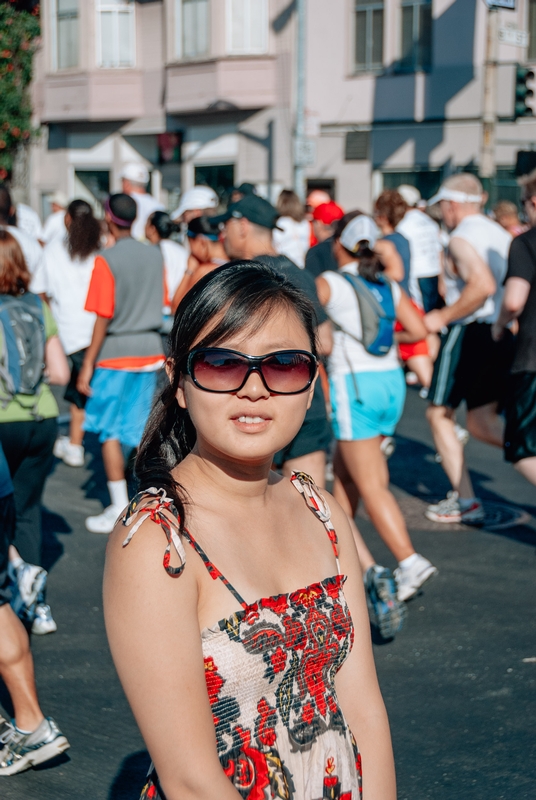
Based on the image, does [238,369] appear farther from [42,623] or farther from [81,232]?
[81,232]

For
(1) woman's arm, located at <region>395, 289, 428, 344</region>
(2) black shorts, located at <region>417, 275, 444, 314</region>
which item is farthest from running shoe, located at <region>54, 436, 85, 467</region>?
(2) black shorts, located at <region>417, 275, 444, 314</region>

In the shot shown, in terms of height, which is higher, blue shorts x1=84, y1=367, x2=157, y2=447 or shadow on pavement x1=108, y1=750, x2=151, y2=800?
blue shorts x1=84, y1=367, x2=157, y2=447

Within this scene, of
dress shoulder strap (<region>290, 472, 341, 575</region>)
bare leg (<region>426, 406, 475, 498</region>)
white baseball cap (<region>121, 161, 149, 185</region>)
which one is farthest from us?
white baseball cap (<region>121, 161, 149, 185</region>)

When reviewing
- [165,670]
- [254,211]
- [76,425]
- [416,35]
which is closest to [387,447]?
[76,425]

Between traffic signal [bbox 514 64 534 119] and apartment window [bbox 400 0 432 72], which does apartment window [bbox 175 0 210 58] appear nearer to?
apartment window [bbox 400 0 432 72]

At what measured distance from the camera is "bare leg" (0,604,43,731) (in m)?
3.73

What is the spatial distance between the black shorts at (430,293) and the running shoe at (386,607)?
7.51 metres

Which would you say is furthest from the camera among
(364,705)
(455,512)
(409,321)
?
(455,512)

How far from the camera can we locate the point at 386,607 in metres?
4.80

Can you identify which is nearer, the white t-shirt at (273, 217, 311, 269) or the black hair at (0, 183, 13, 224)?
the black hair at (0, 183, 13, 224)

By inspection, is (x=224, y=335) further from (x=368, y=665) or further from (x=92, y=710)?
(x=92, y=710)

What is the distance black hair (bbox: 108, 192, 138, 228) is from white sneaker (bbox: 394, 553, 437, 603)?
9.81 ft

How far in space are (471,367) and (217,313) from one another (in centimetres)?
501

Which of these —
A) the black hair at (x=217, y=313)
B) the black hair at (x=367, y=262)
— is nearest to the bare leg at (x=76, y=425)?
the black hair at (x=367, y=262)
